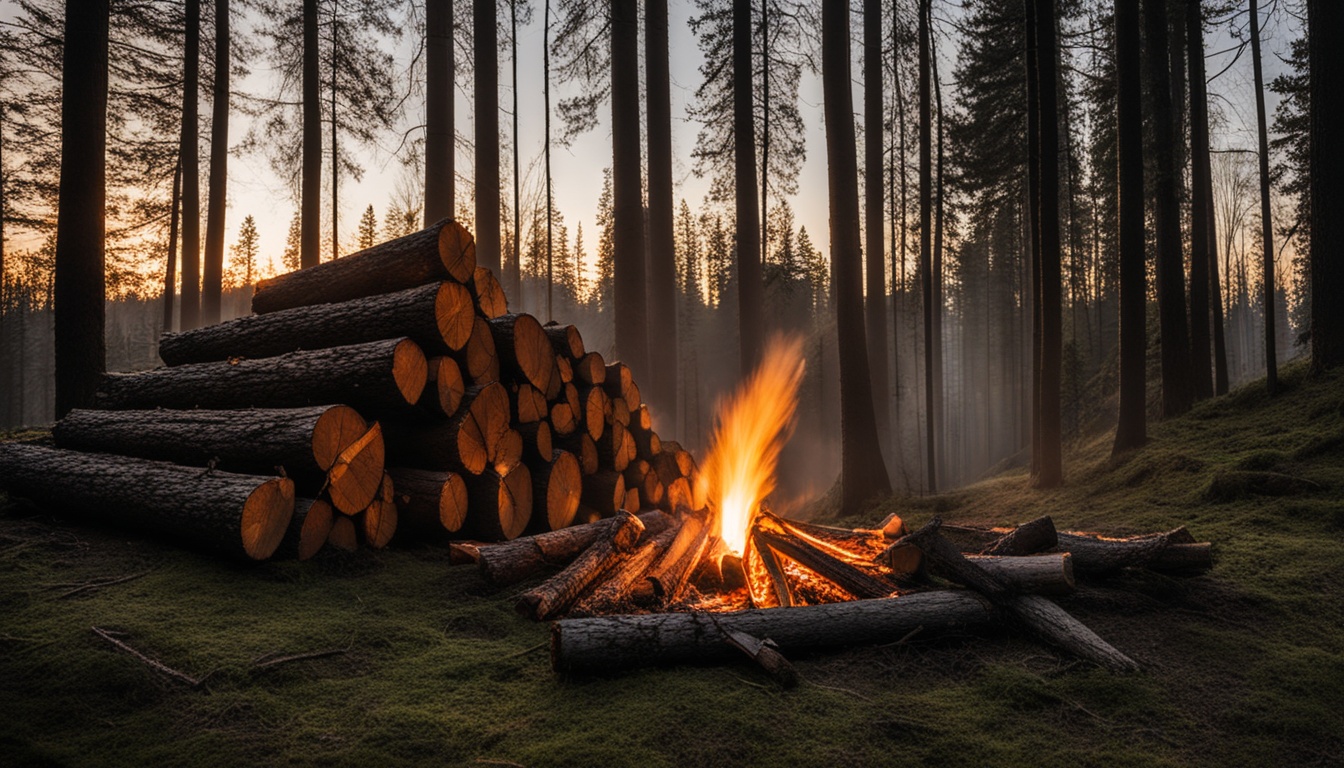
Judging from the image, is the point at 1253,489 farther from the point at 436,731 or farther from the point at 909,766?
the point at 436,731

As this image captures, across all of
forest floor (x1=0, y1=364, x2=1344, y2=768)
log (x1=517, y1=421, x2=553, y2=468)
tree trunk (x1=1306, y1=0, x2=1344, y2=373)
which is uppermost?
tree trunk (x1=1306, y1=0, x2=1344, y2=373)

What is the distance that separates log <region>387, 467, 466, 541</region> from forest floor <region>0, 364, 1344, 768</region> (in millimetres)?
523

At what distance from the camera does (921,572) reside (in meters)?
4.49

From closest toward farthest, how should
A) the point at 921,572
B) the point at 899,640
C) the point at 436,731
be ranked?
the point at 436,731, the point at 899,640, the point at 921,572

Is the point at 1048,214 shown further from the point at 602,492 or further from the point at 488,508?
the point at 488,508

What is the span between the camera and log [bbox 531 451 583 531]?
641 centimetres

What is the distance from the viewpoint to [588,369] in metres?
7.66

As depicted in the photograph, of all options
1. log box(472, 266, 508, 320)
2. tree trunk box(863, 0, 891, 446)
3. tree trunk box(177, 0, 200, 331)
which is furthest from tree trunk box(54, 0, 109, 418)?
tree trunk box(863, 0, 891, 446)

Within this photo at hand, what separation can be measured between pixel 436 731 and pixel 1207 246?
17772 mm

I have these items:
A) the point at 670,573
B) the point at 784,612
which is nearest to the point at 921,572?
the point at 784,612

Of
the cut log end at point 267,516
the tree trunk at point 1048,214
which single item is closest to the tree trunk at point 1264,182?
the tree trunk at point 1048,214

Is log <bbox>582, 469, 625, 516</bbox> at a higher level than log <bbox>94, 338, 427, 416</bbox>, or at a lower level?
lower

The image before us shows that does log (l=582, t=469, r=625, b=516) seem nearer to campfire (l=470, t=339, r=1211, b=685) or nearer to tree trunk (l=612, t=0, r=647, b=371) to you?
campfire (l=470, t=339, r=1211, b=685)

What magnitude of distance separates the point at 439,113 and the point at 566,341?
9299mm
